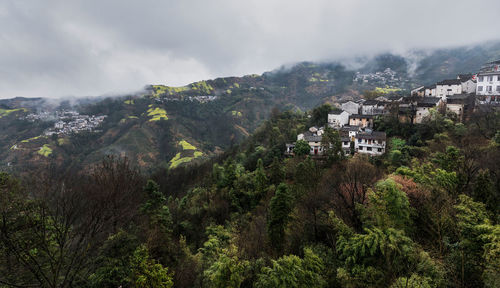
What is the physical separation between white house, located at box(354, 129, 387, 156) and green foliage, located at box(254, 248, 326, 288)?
26.0 m

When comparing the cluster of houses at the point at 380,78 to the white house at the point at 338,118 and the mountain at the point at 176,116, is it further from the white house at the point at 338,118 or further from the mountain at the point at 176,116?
the white house at the point at 338,118

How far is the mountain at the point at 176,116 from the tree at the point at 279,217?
79.6 m

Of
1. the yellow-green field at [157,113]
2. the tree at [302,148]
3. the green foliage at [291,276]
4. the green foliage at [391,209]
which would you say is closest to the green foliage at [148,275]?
the green foliage at [291,276]

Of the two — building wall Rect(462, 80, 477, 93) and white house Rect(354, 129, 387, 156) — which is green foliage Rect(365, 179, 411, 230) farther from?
building wall Rect(462, 80, 477, 93)

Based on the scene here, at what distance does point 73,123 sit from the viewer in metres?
139

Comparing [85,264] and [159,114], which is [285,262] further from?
[159,114]

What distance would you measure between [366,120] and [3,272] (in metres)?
44.1

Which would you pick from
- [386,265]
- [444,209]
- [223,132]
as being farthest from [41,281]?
[223,132]

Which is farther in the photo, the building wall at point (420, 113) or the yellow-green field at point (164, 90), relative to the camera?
the yellow-green field at point (164, 90)

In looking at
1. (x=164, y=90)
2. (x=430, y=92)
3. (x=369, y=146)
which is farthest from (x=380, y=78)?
(x=164, y=90)

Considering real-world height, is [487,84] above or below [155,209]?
above

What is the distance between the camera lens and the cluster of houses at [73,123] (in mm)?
124938

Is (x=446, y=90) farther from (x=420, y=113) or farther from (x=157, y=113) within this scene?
(x=157, y=113)

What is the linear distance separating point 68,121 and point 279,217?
7056 inches
